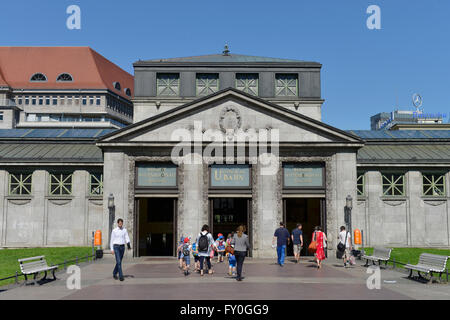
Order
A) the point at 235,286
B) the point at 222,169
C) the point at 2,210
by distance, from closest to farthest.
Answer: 1. the point at 235,286
2. the point at 222,169
3. the point at 2,210

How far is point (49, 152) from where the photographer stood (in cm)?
3656

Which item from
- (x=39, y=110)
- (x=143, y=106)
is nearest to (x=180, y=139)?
(x=143, y=106)

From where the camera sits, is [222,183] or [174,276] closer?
[174,276]

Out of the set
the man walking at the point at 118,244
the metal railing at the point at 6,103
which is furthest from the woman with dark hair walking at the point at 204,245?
the metal railing at the point at 6,103

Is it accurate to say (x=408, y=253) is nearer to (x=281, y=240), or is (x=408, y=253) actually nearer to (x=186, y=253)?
(x=281, y=240)

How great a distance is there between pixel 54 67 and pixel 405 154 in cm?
9385

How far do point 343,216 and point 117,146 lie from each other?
1434 cm

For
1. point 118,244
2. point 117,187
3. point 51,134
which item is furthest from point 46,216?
point 118,244

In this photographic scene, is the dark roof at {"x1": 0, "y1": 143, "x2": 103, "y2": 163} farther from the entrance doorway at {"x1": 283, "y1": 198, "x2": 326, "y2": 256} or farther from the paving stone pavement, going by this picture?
the entrance doorway at {"x1": 283, "y1": 198, "x2": 326, "y2": 256}

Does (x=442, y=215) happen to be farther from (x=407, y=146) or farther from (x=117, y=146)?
(x=117, y=146)

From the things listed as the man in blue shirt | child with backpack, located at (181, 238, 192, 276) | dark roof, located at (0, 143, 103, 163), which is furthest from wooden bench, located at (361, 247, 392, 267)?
dark roof, located at (0, 143, 103, 163)

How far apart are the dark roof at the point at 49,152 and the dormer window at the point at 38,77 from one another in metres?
77.7
